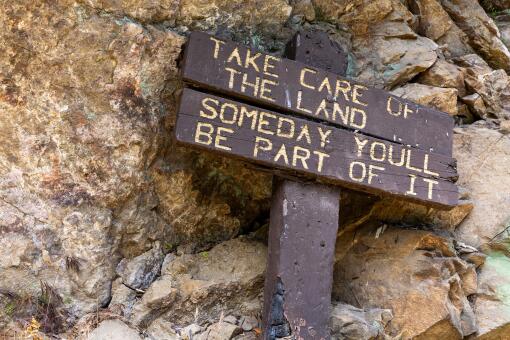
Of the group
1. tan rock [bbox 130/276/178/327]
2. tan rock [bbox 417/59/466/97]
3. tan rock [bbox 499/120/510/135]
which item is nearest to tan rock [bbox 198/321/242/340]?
tan rock [bbox 130/276/178/327]

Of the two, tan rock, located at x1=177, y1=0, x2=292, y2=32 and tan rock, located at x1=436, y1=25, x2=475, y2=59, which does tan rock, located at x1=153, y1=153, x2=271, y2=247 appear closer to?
tan rock, located at x1=177, y1=0, x2=292, y2=32

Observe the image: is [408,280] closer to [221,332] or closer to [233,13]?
[221,332]

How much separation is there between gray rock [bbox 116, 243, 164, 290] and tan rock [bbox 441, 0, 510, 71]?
392cm

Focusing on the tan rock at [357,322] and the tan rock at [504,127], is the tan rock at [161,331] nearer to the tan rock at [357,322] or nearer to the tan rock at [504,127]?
the tan rock at [357,322]

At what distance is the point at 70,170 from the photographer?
3.62m

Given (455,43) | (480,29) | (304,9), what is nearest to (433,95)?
(455,43)

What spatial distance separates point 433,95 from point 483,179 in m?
0.83

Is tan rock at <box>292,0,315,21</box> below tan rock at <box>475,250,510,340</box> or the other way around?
the other way around

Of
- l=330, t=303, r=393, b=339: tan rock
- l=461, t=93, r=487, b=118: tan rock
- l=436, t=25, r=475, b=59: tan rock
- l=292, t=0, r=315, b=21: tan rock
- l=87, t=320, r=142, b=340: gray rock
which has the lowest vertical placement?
l=87, t=320, r=142, b=340: gray rock

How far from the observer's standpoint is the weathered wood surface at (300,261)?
3309mm

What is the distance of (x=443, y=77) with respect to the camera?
4969mm

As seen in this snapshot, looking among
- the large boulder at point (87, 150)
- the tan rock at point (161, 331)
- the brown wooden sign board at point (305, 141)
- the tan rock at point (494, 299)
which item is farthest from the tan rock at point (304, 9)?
the tan rock at point (161, 331)

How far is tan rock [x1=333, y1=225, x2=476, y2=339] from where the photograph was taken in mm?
3771

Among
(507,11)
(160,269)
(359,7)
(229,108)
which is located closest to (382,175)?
(229,108)
